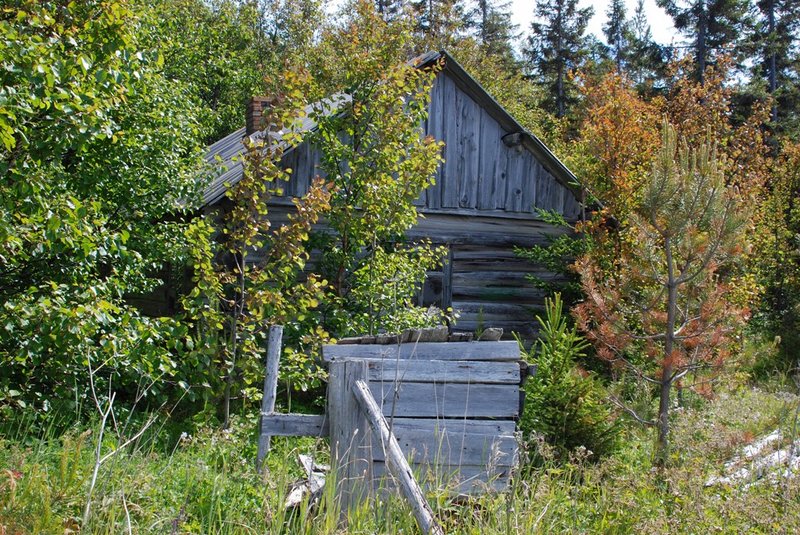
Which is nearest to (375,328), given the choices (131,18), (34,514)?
(131,18)

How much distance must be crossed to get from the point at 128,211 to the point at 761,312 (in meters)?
12.6

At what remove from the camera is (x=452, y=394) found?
5.32 m

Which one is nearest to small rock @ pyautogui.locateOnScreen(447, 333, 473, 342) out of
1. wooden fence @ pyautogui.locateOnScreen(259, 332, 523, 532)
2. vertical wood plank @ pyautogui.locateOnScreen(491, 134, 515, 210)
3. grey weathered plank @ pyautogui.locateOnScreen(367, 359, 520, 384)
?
wooden fence @ pyautogui.locateOnScreen(259, 332, 523, 532)

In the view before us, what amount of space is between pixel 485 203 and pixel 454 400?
24.1ft

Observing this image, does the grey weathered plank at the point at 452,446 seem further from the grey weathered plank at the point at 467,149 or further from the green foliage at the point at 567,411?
the grey weathered plank at the point at 467,149

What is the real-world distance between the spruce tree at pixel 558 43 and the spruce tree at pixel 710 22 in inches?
176

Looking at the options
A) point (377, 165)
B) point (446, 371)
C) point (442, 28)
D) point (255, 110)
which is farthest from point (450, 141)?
point (442, 28)

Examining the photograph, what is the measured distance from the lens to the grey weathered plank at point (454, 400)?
5.23 meters

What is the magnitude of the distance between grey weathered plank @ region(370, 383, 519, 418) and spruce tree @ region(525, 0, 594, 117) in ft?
91.2

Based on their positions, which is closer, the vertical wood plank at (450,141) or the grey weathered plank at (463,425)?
the grey weathered plank at (463,425)

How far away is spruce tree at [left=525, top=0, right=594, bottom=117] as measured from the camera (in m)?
31.8

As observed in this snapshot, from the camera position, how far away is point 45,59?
14.4 ft

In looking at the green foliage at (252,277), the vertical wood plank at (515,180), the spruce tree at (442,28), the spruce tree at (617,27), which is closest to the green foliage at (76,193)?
the green foliage at (252,277)

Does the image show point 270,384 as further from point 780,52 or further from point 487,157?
point 780,52
